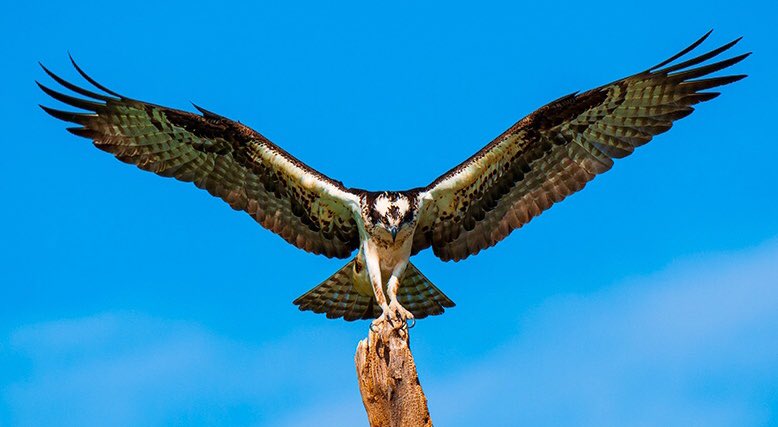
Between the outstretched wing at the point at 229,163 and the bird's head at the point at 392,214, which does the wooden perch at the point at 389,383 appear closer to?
the bird's head at the point at 392,214

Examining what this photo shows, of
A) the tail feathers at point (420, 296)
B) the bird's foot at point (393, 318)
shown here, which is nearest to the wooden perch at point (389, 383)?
the bird's foot at point (393, 318)

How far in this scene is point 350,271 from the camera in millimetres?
10836

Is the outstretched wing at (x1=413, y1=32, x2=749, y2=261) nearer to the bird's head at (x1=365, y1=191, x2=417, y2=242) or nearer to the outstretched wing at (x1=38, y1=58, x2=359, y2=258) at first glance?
the bird's head at (x1=365, y1=191, x2=417, y2=242)

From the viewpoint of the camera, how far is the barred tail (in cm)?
1084

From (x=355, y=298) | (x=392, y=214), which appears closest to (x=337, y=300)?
(x=355, y=298)

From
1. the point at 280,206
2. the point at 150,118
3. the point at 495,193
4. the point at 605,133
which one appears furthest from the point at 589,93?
the point at 150,118

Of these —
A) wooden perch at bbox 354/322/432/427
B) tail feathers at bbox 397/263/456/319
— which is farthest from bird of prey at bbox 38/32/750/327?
wooden perch at bbox 354/322/432/427

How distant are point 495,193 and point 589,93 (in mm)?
1290

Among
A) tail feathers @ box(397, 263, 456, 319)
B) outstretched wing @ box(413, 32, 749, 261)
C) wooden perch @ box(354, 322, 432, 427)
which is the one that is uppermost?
outstretched wing @ box(413, 32, 749, 261)

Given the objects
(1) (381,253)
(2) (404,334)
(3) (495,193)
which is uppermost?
(3) (495,193)

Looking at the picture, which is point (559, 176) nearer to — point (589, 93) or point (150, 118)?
point (589, 93)

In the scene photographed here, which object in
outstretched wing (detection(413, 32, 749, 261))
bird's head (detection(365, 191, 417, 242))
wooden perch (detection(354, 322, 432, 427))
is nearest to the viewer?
wooden perch (detection(354, 322, 432, 427))

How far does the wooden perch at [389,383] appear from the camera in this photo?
27.1 feet

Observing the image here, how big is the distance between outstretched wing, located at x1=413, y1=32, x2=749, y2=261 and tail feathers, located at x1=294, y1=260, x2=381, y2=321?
74 centimetres
